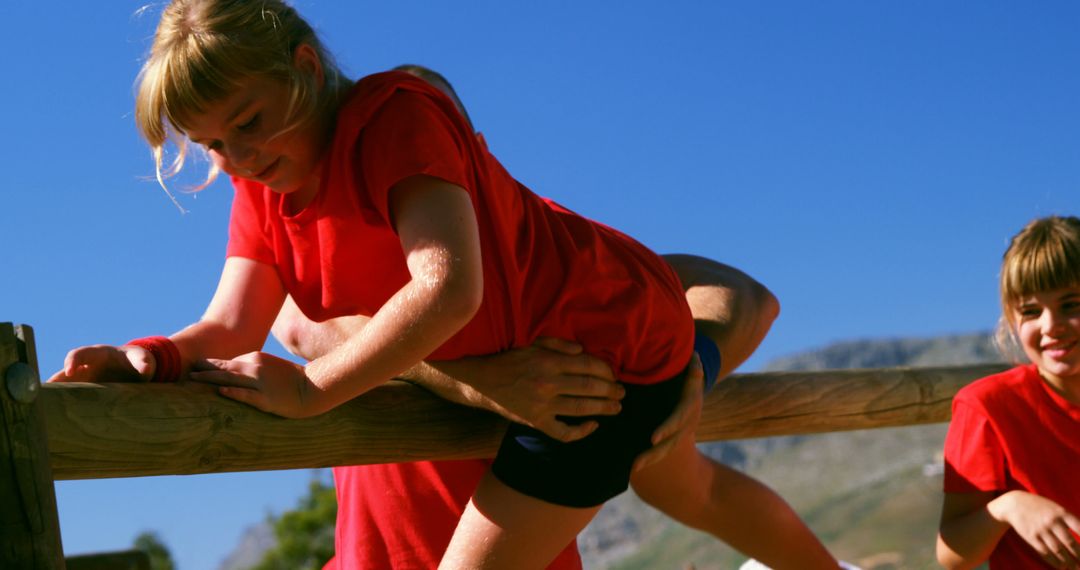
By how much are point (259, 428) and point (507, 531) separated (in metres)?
0.52

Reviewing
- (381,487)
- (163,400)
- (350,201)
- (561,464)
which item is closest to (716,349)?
(561,464)

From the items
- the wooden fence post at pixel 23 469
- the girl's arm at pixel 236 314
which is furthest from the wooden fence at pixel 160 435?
the girl's arm at pixel 236 314

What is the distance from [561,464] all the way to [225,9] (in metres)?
1.06

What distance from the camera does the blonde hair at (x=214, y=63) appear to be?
90.5 inches

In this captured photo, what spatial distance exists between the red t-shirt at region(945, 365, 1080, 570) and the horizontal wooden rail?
499 mm

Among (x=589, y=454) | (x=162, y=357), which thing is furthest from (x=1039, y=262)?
(x=162, y=357)

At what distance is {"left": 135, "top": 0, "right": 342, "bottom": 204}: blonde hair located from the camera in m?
2.30

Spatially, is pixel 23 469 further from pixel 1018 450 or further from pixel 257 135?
pixel 1018 450

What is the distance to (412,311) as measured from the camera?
7.36ft

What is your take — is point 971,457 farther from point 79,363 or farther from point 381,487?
point 79,363

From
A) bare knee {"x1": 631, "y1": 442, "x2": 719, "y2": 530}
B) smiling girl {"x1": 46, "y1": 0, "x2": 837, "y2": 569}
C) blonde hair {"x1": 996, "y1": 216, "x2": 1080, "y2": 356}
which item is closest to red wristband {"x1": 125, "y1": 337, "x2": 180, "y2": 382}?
smiling girl {"x1": 46, "y1": 0, "x2": 837, "y2": 569}

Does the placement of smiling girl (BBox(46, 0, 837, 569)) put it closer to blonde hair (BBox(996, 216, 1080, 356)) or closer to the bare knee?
the bare knee

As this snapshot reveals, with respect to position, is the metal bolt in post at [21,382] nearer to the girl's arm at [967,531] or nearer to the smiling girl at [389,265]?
the smiling girl at [389,265]

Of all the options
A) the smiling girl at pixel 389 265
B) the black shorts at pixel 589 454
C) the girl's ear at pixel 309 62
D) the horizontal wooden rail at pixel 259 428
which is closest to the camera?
the horizontal wooden rail at pixel 259 428
